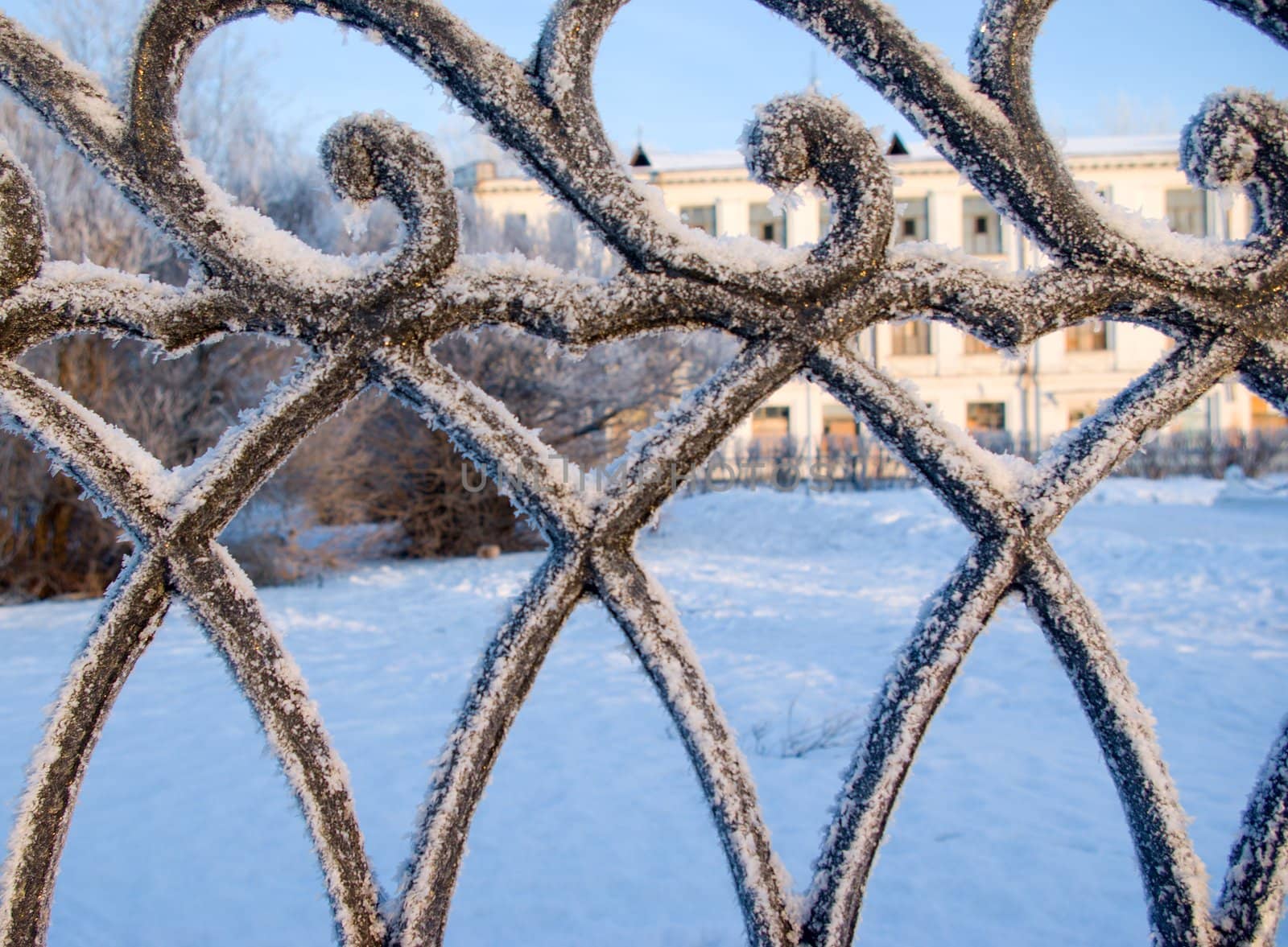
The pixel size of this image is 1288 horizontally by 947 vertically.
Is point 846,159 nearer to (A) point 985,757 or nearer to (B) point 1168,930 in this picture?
(B) point 1168,930

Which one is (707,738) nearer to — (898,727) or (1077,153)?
(898,727)

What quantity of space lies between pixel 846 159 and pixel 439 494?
10.1 m

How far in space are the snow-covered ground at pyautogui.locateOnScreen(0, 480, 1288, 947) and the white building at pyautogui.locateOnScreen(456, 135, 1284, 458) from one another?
71.5 feet

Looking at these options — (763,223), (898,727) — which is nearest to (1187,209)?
(763,223)

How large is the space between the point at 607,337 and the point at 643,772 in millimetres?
2639

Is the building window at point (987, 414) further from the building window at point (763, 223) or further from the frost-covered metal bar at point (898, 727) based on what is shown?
the frost-covered metal bar at point (898, 727)

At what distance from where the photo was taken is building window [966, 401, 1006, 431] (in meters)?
30.9

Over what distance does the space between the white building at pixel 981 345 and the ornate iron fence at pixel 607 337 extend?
26.4m

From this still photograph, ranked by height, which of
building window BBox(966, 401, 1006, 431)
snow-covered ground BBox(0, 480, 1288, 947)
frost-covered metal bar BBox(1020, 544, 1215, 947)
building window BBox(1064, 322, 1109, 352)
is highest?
building window BBox(1064, 322, 1109, 352)

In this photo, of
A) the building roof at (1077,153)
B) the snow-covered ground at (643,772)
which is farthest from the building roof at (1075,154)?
the snow-covered ground at (643,772)

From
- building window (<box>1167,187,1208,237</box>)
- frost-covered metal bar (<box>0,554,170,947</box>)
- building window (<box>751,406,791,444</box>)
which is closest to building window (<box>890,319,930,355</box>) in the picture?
building window (<box>751,406,791,444</box>)

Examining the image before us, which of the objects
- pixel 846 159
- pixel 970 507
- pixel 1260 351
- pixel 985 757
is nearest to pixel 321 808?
pixel 970 507

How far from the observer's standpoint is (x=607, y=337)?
807 mm

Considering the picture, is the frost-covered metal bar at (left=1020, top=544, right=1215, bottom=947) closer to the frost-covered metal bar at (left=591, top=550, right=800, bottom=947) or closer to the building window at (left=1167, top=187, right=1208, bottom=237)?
the frost-covered metal bar at (left=591, top=550, right=800, bottom=947)
